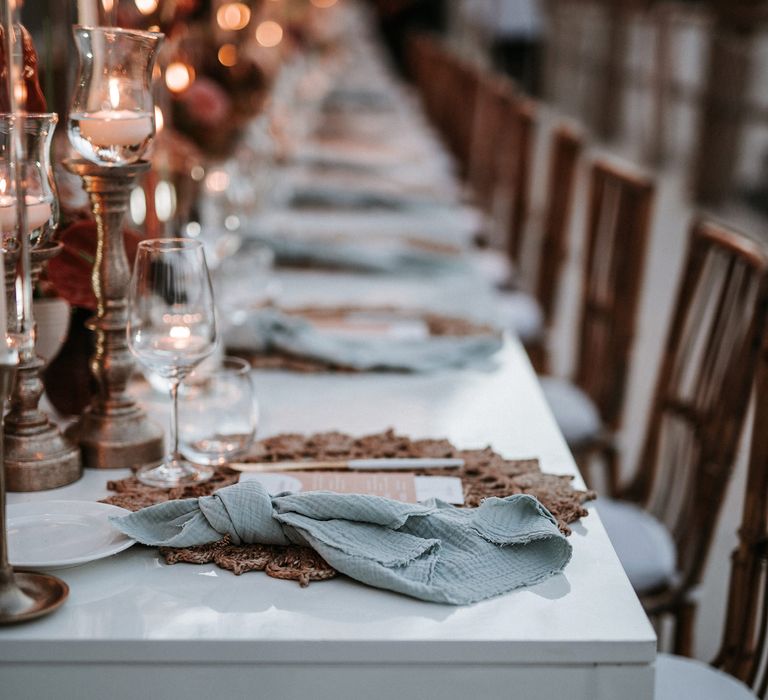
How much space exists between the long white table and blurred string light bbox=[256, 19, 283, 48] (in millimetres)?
4493

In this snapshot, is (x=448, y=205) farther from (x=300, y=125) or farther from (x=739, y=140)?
(x=739, y=140)

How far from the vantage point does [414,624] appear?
3.13 feet

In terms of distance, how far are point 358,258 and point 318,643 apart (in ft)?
5.41

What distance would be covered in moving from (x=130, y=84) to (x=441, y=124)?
21.1 ft

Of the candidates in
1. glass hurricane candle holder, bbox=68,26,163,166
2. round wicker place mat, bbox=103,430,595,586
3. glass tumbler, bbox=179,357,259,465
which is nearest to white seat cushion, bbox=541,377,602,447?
round wicker place mat, bbox=103,430,595,586

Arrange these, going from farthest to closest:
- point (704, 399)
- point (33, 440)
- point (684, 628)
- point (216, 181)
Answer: point (216, 181), point (704, 399), point (684, 628), point (33, 440)

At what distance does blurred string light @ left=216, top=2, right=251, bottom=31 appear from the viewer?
3549 millimetres

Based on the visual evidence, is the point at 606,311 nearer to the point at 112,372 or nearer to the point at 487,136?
the point at 112,372

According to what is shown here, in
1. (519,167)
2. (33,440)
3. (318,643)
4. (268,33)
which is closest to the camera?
(318,643)

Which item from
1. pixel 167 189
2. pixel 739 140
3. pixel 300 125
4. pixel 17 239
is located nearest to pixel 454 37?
pixel 739 140

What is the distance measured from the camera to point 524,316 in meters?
3.41

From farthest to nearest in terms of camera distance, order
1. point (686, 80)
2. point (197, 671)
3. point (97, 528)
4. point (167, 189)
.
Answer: point (686, 80), point (167, 189), point (97, 528), point (197, 671)

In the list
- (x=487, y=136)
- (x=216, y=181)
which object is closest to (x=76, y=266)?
(x=216, y=181)

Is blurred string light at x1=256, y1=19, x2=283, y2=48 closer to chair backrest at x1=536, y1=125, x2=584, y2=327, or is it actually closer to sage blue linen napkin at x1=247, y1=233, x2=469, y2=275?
chair backrest at x1=536, y1=125, x2=584, y2=327
